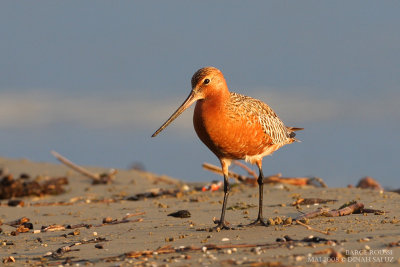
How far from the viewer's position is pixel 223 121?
8852 mm

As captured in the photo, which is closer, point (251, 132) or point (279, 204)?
point (251, 132)

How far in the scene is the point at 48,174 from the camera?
19375mm

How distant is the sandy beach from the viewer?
6.35 m

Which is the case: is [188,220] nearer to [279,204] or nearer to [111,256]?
[279,204]

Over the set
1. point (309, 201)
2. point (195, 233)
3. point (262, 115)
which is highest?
point (262, 115)

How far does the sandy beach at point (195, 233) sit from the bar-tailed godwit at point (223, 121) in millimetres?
932

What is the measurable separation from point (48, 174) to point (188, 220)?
1047 cm

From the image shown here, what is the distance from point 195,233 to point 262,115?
2232mm

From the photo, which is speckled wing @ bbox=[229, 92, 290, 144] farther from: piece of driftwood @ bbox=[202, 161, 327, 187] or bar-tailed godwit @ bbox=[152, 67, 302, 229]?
piece of driftwood @ bbox=[202, 161, 327, 187]

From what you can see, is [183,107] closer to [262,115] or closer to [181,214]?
[262,115]

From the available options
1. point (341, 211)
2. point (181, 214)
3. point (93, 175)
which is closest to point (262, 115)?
point (341, 211)

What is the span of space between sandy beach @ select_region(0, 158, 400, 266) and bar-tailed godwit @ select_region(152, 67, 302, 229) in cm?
93

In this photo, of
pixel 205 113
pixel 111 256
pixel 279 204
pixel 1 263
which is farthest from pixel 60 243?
pixel 279 204

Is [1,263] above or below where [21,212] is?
below
